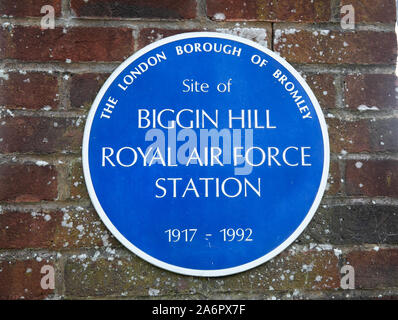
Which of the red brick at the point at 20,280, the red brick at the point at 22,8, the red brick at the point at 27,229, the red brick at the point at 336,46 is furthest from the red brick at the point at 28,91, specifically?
the red brick at the point at 336,46

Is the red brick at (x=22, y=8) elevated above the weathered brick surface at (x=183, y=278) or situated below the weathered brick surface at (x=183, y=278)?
above

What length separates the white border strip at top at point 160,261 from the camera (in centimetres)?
97

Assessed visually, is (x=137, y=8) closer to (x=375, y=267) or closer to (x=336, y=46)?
(x=336, y=46)

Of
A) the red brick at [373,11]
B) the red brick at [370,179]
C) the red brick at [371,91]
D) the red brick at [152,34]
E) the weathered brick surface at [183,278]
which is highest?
the red brick at [373,11]

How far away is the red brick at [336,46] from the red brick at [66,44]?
0.35m

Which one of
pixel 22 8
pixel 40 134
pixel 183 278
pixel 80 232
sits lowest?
pixel 183 278

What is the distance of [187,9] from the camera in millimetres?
1032

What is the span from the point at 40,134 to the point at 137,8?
0.35 meters

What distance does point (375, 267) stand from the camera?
1.00 m

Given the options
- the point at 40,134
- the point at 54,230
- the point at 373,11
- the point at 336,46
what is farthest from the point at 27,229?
the point at 373,11

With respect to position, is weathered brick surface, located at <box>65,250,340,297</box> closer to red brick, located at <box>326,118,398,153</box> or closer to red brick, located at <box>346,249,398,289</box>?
red brick, located at <box>346,249,398,289</box>

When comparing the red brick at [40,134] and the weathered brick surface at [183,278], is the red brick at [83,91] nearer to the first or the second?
the red brick at [40,134]

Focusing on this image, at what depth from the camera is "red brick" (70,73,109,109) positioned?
101cm

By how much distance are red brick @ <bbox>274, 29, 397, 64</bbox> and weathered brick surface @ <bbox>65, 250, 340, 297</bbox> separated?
17.0 inches
